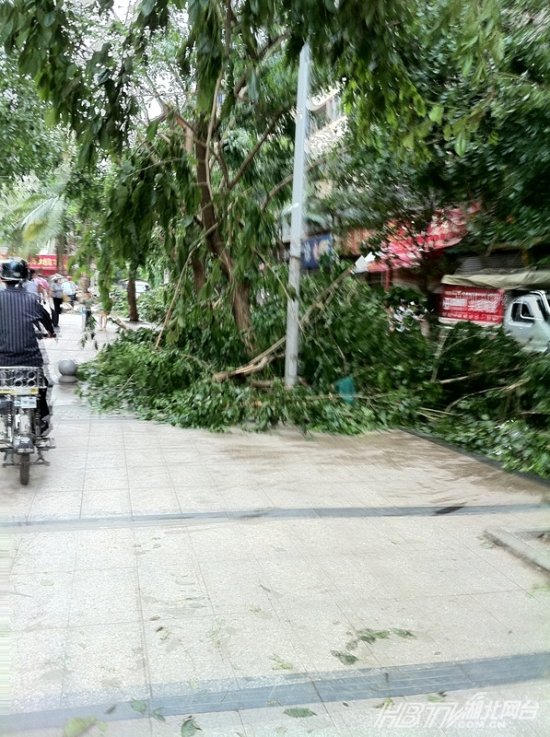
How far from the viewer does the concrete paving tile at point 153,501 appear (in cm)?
558

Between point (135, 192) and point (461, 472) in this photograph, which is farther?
point (135, 192)

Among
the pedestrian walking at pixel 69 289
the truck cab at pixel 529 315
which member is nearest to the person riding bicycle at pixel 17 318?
the truck cab at pixel 529 315

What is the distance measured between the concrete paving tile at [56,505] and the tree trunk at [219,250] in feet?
15.4

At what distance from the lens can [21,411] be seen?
6.20 m

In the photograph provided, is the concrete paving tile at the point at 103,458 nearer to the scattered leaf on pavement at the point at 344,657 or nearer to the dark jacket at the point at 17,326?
the dark jacket at the point at 17,326

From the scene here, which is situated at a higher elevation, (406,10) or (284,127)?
(284,127)

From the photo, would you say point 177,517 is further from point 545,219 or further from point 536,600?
point 545,219

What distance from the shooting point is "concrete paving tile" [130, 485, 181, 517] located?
5.58m

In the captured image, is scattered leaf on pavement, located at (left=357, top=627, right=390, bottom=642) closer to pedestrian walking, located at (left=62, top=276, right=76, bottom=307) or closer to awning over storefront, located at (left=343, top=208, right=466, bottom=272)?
awning over storefront, located at (left=343, top=208, right=466, bottom=272)

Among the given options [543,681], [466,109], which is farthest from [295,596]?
[466,109]

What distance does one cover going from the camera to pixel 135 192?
912 centimetres

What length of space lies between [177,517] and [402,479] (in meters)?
2.49

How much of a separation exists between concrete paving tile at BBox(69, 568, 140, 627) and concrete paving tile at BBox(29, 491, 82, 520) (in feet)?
3.71

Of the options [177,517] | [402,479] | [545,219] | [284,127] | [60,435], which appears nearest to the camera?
[177,517]
